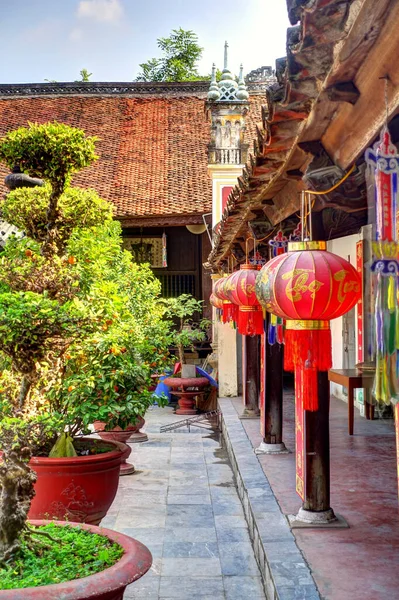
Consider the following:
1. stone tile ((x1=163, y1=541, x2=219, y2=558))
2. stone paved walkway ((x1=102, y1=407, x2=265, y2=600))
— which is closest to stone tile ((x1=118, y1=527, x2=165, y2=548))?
stone paved walkway ((x1=102, y1=407, x2=265, y2=600))

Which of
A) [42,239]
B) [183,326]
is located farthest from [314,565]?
[183,326]

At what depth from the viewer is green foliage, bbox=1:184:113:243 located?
226 inches

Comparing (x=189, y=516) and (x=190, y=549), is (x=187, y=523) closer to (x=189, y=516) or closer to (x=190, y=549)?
(x=189, y=516)

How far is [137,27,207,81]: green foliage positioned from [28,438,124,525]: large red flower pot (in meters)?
22.9

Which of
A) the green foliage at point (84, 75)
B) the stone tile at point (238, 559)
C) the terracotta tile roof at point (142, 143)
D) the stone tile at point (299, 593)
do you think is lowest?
the stone tile at point (238, 559)

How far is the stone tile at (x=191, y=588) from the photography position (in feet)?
15.8

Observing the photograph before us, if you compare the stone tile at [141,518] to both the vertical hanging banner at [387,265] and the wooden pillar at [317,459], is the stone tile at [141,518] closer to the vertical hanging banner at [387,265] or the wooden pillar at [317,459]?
the wooden pillar at [317,459]

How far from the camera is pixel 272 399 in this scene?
7.73 metres

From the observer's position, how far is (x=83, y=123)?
2128 cm

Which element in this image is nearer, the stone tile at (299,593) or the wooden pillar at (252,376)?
the stone tile at (299,593)

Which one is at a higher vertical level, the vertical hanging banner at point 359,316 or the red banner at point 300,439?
the vertical hanging banner at point 359,316

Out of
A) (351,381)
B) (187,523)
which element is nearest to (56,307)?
(187,523)

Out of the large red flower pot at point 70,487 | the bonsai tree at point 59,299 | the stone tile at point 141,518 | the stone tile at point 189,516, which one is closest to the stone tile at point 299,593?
the bonsai tree at point 59,299

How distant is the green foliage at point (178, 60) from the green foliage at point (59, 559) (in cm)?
2413
